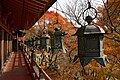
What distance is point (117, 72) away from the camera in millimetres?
10352

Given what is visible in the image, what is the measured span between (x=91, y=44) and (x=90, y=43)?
2cm

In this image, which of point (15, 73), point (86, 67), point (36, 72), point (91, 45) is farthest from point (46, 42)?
point (86, 67)

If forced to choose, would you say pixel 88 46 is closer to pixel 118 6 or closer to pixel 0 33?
pixel 0 33

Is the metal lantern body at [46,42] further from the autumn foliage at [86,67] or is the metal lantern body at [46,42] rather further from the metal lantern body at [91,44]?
the metal lantern body at [91,44]

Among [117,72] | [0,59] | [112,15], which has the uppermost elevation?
[112,15]

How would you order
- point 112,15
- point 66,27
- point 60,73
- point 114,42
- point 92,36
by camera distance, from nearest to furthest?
point 92,36 → point 114,42 → point 112,15 → point 60,73 → point 66,27

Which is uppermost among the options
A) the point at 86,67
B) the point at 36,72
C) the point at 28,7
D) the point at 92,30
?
the point at 28,7

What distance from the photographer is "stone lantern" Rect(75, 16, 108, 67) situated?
3.56 metres

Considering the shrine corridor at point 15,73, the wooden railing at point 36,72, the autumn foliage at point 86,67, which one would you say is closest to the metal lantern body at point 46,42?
the autumn foliage at point 86,67

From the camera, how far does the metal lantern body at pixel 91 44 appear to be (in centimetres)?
356

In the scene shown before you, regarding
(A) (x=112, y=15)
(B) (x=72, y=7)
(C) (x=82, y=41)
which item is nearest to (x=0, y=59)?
(A) (x=112, y=15)

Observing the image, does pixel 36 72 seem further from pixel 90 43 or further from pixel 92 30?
pixel 92 30

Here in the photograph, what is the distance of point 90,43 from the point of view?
3648mm

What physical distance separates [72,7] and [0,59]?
9.89 m
